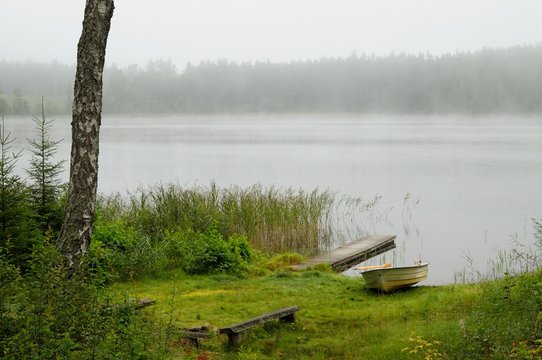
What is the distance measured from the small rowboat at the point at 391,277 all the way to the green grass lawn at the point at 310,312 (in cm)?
17

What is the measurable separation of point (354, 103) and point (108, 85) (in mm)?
60350

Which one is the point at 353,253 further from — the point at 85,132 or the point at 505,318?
the point at 85,132

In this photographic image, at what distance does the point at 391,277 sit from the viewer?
11.2 meters

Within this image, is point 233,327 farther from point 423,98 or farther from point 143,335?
point 423,98

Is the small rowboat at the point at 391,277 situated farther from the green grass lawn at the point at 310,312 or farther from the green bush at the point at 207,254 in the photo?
the green bush at the point at 207,254

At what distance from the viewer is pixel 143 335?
538cm

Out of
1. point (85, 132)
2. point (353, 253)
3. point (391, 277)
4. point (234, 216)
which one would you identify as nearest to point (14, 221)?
point (85, 132)

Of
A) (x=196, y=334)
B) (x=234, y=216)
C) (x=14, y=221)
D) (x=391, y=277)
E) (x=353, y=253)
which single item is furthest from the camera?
(x=353, y=253)

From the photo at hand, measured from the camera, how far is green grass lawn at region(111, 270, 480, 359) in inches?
288

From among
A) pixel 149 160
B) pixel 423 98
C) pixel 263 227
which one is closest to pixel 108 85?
pixel 423 98

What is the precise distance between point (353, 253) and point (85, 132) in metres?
11.2

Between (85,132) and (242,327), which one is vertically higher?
(85,132)

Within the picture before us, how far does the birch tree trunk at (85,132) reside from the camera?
7160 millimetres

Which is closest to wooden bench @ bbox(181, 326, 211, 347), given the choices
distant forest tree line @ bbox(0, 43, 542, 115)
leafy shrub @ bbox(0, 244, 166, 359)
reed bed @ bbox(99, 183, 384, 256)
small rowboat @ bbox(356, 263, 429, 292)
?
leafy shrub @ bbox(0, 244, 166, 359)
